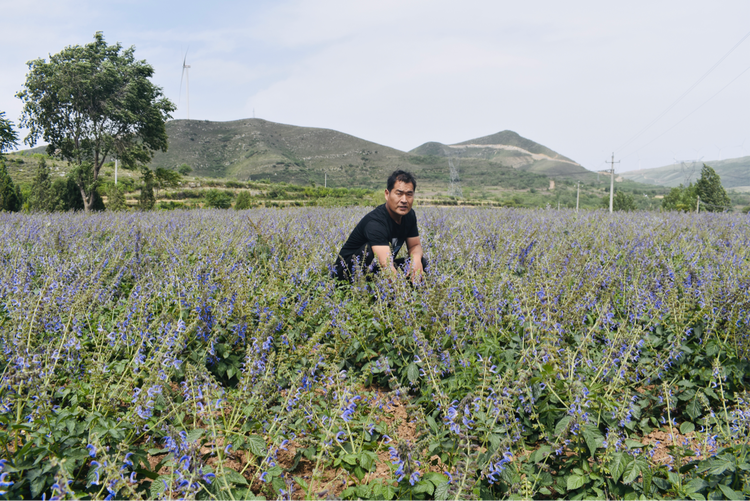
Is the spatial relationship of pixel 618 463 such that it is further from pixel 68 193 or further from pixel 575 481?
pixel 68 193

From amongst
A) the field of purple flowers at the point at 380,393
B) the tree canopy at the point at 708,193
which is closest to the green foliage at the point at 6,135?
the field of purple flowers at the point at 380,393

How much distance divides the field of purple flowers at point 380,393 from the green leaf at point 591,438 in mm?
13

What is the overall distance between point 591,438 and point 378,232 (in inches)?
117

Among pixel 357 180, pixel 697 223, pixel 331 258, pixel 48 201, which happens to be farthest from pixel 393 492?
pixel 357 180

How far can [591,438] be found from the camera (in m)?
1.82

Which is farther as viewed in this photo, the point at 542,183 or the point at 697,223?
the point at 542,183

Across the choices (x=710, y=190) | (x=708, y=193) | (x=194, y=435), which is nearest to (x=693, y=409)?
(x=194, y=435)

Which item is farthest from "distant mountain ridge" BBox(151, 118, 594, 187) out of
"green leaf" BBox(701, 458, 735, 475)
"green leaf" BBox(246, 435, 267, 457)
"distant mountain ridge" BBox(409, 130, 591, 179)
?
"green leaf" BBox(701, 458, 735, 475)

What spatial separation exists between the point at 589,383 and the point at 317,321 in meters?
2.18

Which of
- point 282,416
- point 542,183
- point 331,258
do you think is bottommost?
point 282,416

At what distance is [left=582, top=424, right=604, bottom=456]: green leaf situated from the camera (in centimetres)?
179

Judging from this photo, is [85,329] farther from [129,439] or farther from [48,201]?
[48,201]

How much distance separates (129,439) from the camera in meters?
1.92

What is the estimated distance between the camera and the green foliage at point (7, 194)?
2214 centimetres
